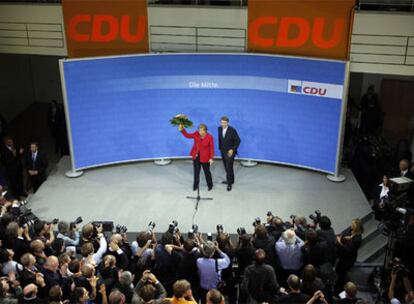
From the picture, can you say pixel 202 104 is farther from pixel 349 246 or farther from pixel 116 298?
pixel 116 298

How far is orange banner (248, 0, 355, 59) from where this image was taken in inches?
401

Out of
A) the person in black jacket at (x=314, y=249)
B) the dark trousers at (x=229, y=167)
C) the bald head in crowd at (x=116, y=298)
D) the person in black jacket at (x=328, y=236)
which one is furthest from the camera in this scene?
the dark trousers at (x=229, y=167)

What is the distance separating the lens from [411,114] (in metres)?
14.4

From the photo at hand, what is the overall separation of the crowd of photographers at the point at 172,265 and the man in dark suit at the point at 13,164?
10.3ft

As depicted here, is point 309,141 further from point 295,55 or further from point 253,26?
point 253,26

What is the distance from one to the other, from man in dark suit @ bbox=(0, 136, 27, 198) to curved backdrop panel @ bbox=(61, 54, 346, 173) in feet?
3.76

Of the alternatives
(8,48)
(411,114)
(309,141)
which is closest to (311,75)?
(309,141)

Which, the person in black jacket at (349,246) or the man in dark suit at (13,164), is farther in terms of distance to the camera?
the man in dark suit at (13,164)

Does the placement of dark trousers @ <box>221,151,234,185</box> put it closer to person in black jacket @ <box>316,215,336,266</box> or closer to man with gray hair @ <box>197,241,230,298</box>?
person in black jacket @ <box>316,215,336,266</box>

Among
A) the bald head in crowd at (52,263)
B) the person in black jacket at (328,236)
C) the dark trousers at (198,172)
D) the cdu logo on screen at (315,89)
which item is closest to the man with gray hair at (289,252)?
the person in black jacket at (328,236)

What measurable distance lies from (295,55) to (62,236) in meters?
5.85

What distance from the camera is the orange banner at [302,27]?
10.2 meters

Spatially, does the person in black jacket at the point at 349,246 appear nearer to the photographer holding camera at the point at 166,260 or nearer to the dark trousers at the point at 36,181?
the photographer holding camera at the point at 166,260

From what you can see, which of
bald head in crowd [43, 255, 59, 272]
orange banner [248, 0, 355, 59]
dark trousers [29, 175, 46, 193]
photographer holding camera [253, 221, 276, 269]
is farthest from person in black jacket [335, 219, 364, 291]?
dark trousers [29, 175, 46, 193]
